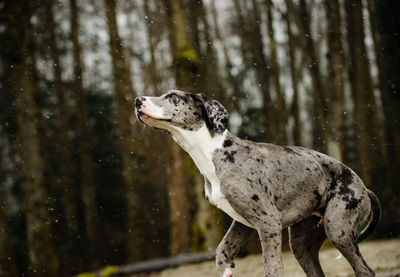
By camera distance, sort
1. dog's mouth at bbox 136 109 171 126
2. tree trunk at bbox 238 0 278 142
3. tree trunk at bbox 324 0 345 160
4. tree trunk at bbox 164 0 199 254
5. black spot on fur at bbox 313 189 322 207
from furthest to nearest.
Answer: tree trunk at bbox 238 0 278 142, tree trunk at bbox 324 0 345 160, tree trunk at bbox 164 0 199 254, black spot on fur at bbox 313 189 322 207, dog's mouth at bbox 136 109 171 126

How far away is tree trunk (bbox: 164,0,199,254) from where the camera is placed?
972 cm

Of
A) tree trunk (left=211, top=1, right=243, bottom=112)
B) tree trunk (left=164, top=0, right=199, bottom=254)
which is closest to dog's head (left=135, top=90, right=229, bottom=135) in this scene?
tree trunk (left=164, top=0, right=199, bottom=254)

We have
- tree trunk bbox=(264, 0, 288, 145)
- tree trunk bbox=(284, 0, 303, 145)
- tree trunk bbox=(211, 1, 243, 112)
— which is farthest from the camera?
tree trunk bbox=(211, 1, 243, 112)

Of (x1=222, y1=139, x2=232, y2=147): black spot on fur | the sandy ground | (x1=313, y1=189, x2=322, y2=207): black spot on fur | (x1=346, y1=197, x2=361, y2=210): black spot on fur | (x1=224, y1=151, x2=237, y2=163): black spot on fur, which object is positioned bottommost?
the sandy ground

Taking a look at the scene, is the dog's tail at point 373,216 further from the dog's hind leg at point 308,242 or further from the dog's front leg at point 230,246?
the dog's front leg at point 230,246

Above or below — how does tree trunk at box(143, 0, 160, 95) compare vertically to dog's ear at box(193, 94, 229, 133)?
above

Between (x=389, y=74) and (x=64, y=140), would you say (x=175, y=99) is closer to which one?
(x=389, y=74)

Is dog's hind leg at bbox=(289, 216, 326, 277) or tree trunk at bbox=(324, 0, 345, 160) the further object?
tree trunk at bbox=(324, 0, 345, 160)

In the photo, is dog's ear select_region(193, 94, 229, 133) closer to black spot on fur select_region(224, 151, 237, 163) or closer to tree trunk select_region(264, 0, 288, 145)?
black spot on fur select_region(224, 151, 237, 163)

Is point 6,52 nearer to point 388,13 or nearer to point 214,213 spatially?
point 214,213

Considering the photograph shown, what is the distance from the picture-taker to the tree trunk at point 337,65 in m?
12.0

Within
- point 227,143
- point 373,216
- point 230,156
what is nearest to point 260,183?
point 230,156

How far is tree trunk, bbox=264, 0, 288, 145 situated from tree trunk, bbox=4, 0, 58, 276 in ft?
20.5

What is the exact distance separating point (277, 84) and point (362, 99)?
2484mm
